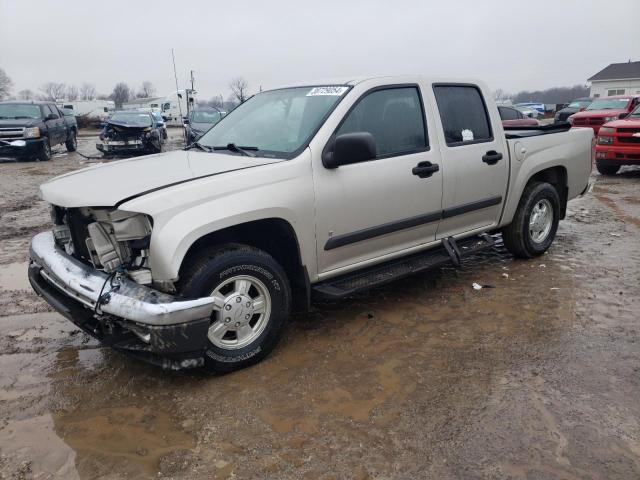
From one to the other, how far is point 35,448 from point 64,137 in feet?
57.3

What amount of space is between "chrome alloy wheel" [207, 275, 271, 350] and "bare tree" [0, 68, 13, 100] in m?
86.5

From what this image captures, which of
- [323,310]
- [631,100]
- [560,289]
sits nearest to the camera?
[323,310]

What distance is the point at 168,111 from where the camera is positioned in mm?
53031

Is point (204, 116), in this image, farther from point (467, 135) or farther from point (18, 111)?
point (467, 135)

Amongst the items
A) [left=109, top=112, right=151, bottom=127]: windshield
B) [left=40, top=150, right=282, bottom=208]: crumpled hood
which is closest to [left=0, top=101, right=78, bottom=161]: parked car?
[left=109, top=112, right=151, bottom=127]: windshield

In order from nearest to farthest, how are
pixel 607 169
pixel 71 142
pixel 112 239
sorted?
pixel 112 239, pixel 607 169, pixel 71 142

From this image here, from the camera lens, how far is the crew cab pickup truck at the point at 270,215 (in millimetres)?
3037

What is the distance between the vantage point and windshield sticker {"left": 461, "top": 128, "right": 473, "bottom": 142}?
4625 millimetres

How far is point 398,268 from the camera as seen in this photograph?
426cm

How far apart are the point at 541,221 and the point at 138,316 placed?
4.52 metres

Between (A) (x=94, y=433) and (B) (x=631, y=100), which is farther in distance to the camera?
(B) (x=631, y=100)

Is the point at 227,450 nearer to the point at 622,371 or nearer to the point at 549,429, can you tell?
the point at 549,429

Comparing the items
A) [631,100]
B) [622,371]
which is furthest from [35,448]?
[631,100]

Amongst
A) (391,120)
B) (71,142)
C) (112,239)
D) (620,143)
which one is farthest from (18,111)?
(620,143)
